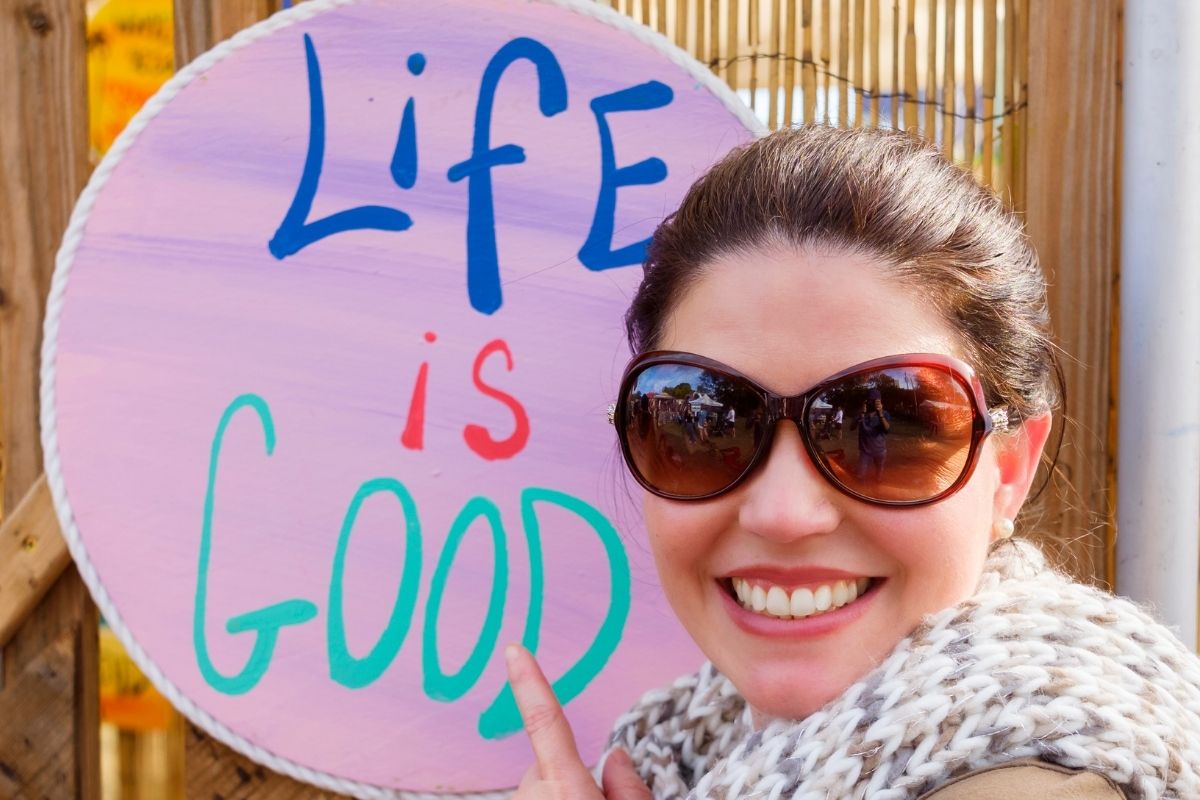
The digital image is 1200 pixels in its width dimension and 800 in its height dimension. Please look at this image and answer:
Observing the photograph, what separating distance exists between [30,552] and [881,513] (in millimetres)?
1235

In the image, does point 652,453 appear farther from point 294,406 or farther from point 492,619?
point 294,406

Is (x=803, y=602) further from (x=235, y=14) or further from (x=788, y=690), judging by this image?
(x=235, y=14)

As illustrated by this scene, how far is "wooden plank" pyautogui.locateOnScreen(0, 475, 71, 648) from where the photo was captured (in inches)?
58.7

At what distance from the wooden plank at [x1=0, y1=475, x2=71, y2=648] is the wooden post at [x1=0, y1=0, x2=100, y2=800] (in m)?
0.01

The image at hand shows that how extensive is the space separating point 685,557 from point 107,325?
2.98ft

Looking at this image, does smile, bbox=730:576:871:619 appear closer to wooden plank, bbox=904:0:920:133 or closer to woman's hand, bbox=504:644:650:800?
woman's hand, bbox=504:644:650:800

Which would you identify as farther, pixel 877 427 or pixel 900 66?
pixel 900 66

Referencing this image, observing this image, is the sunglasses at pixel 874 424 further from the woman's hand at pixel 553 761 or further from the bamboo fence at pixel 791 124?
the bamboo fence at pixel 791 124

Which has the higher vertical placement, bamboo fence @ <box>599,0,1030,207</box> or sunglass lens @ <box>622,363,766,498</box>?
bamboo fence @ <box>599,0,1030,207</box>

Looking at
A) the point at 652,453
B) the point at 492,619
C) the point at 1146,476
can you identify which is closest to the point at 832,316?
the point at 652,453

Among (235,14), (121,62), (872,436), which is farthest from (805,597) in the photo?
(121,62)

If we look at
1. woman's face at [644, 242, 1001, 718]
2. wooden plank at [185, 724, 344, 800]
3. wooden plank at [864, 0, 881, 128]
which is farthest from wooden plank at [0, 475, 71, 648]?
wooden plank at [864, 0, 881, 128]

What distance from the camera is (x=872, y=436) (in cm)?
85

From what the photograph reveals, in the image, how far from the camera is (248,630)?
1.39m
